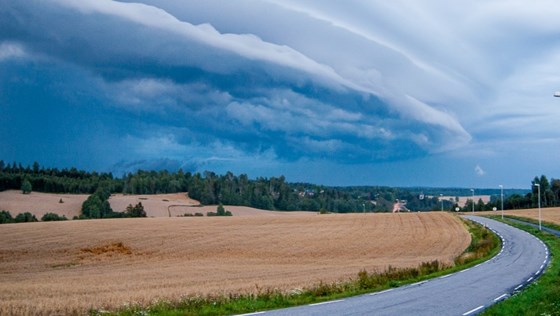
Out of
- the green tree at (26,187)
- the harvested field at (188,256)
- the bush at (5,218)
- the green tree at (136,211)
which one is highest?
the green tree at (26,187)

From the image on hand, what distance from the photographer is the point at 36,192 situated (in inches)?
6540

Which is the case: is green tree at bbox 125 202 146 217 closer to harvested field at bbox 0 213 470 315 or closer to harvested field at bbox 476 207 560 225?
harvested field at bbox 0 213 470 315

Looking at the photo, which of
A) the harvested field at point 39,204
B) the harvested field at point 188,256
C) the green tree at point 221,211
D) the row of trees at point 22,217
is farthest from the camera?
the green tree at point 221,211

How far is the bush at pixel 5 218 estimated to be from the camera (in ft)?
380

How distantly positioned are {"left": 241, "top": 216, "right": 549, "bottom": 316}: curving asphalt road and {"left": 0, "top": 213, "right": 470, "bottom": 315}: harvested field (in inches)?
201

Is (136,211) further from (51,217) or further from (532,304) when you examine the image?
(532,304)

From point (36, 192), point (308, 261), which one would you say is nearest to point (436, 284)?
point (308, 261)

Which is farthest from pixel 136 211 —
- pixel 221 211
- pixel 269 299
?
pixel 269 299

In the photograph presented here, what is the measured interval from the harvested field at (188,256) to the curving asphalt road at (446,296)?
510cm

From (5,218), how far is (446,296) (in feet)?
362

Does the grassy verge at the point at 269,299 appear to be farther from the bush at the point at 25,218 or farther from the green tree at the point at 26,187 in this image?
the green tree at the point at 26,187

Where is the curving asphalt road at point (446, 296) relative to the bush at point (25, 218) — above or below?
below

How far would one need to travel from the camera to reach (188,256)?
57.0 m

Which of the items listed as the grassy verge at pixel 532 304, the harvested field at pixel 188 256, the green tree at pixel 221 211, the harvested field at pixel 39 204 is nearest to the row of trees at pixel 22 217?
the harvested field at pixel 39 204
